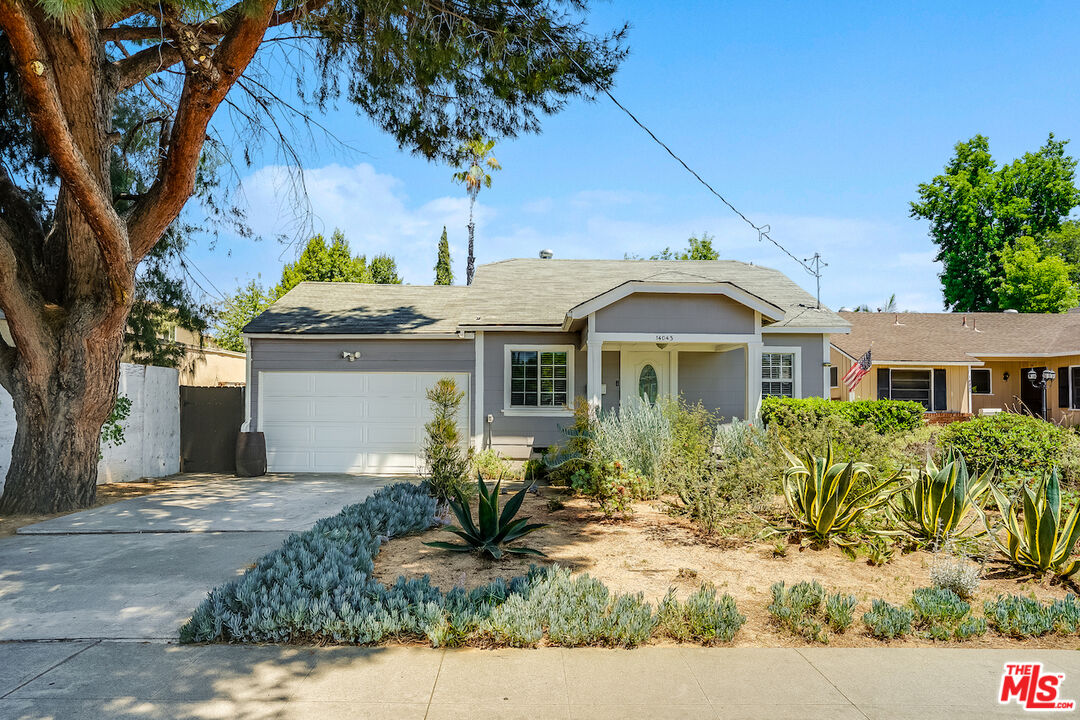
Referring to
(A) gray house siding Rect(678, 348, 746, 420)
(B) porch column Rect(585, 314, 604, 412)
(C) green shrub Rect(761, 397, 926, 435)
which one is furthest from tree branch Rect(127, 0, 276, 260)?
(C) green shrub Rect(761, 397, 926, 435)

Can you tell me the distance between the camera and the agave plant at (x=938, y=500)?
5805 millimetres

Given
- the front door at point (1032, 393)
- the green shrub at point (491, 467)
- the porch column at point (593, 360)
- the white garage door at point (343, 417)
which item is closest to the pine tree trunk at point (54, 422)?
the white garage door at point (343, 417)

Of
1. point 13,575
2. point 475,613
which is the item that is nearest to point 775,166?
point 475,613

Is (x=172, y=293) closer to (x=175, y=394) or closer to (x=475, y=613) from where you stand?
(x=175, y=394)

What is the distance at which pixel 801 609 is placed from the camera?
4262 mm

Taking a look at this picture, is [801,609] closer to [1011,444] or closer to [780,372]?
[1011,444]

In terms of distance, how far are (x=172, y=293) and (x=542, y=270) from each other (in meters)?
8.48

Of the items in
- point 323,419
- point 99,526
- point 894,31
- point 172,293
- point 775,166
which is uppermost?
point 894,31

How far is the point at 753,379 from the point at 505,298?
564 centimetres

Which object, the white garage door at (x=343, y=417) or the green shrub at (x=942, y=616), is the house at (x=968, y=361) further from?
the green shrub at (x=942, y=616)

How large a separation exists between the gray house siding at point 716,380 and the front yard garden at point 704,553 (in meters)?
4.13

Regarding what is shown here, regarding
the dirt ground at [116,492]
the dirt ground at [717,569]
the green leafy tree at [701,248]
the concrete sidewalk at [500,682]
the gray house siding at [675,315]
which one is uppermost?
the green leafy tree at [701,248]

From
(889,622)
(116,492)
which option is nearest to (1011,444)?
(889,622)

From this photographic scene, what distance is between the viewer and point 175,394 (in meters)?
12.9
